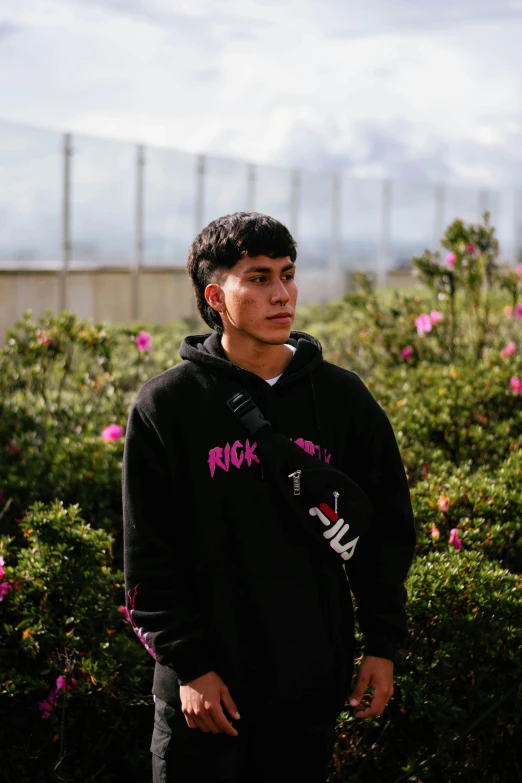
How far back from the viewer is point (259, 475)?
6.87ft

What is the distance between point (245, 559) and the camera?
2.05 metres

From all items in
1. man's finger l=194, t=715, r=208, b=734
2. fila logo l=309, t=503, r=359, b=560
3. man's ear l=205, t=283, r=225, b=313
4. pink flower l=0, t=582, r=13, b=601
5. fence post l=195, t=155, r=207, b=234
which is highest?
fence post l=195, t=155, r=207, b=234

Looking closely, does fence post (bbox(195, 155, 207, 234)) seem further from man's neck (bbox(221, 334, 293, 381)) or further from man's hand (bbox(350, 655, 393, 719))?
man's hand (bbox(350, 655, 393, 719))

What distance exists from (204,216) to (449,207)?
1000cm

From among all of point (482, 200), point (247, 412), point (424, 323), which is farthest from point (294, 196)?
point (247, 412)

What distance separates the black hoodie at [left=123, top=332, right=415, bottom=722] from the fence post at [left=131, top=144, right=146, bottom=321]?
11.9 metres

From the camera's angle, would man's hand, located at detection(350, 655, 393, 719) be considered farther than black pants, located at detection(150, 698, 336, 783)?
Yes

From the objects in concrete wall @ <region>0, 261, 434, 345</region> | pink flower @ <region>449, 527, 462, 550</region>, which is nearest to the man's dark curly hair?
pink flower @ <region>449, 527, 462, 550</region>

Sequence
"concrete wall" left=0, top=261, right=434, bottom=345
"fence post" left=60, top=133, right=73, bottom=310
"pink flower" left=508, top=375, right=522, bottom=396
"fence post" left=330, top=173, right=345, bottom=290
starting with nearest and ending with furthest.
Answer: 1. "pink flower" left=508, top=375, right=522, bottom=396
2. "concrete wall" left=0, top=261, right=434, bottom=345
3. "fence post" left=60, top=133, right=73, bottom=310
4. "fence post" left=330, top=173, right=345, bottom=290

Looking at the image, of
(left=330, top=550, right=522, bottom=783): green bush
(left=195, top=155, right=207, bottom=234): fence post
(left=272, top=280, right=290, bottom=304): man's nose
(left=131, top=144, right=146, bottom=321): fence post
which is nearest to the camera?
(left=272, top=280, right=290, bottom=304): man's nose

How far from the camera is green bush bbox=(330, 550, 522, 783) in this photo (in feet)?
9.62

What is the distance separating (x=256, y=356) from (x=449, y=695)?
134cm

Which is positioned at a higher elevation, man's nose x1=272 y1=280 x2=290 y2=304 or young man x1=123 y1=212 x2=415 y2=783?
man's nose x1=272 y1=280 x2=290 y2=304

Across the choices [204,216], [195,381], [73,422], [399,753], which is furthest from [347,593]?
[204,216]
